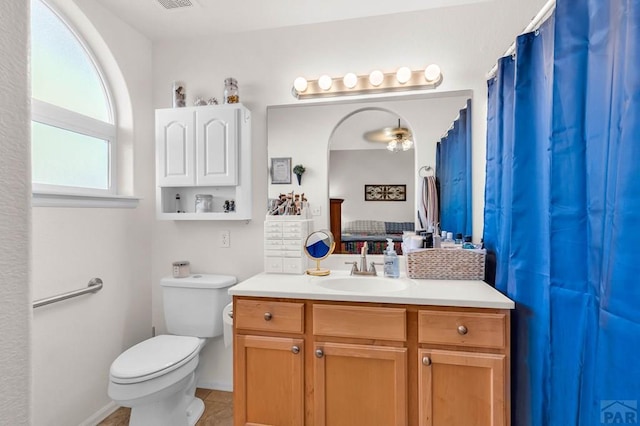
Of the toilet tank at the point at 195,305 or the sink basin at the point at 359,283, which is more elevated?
the sink basin at the point at 359,283

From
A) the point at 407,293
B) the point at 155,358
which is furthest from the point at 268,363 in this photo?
the point at 407,293

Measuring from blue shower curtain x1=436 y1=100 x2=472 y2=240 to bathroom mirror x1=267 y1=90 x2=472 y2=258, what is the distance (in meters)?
0.06

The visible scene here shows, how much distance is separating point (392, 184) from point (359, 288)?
659 mm

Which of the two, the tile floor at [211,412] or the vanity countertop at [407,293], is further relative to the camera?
the tile floor at [211,412]

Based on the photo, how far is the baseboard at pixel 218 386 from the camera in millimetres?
2258

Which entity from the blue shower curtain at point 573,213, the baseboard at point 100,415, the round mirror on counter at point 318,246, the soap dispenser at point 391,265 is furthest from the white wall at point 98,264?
the blue shower curtain at point 573,213

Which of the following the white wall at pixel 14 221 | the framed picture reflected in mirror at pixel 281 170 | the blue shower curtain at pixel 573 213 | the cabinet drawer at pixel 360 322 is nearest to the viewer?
the white wall at pixel 14 221

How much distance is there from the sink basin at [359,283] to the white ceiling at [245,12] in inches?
62.7

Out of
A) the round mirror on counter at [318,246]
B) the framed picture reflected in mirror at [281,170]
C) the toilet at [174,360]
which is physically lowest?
the toilet at [174,360]

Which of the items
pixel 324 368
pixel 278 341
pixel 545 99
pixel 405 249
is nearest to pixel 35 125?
pixel 278 341

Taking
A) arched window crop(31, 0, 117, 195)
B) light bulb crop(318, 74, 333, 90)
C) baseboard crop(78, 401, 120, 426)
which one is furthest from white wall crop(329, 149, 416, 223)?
baseboard crop(78, 401, 120, 426)

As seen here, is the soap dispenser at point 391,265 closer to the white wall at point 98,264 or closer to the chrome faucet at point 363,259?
the chrome faucet at point 363,259

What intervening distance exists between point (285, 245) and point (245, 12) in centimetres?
144

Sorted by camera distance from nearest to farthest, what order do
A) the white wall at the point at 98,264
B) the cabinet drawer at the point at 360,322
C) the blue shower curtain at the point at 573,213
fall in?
1. the blue shower curtain at the point at 573,213
2. the cabinet drawer at the point at 360,322
3. the white wall at the point at 98,264
